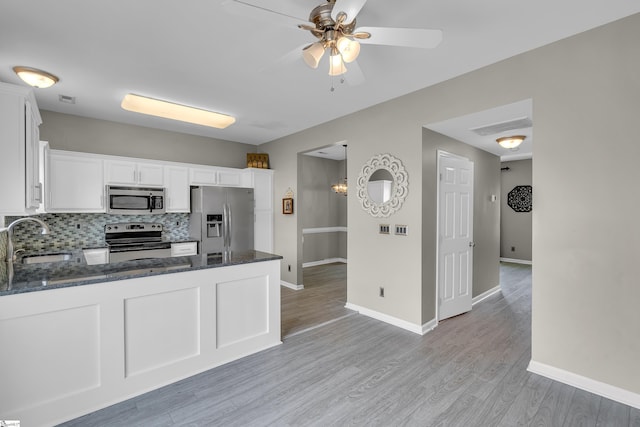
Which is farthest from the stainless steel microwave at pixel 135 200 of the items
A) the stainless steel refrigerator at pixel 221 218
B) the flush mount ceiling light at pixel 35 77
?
the flush mount ceiling light at pixel 35 77

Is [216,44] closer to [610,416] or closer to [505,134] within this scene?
[505,134]

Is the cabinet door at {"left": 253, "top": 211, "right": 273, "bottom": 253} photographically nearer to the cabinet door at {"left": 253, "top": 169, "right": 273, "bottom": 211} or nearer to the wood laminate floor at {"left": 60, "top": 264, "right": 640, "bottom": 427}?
the cabinet door at {"left": 253, "top": 169, "right": 273, "bottom": 211}

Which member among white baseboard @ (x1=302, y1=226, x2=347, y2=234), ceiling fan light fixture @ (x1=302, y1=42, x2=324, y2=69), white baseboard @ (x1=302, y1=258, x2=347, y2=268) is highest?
ceiling fan light fixture @ (x1=302, y1=42, x2=324, y2=69)

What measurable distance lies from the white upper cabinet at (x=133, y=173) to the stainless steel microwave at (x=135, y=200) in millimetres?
90

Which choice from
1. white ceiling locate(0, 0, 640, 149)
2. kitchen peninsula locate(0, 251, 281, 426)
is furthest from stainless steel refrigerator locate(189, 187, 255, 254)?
kitchen peninsula locate(0, 251, 281, 426)

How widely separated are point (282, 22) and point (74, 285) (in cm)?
201

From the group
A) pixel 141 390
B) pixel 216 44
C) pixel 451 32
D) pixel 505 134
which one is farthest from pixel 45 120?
pixel 505 134

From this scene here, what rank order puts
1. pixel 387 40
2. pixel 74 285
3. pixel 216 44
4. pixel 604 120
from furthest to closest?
1. pixel 216 44
2. pixel 604 120
3. pixel 74 285
4. pixel 387 40

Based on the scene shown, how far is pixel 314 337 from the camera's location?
10.3 ft

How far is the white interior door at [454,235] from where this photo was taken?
11.8 feet

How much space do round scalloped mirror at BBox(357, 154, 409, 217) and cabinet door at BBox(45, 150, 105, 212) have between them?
3505mm

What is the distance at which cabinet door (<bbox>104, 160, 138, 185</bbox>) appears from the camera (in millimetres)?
4055

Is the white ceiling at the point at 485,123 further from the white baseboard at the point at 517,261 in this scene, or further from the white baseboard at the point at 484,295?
the white baseboard at the point at 517,261

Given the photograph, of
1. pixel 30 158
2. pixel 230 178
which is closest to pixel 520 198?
pixel 230 178
